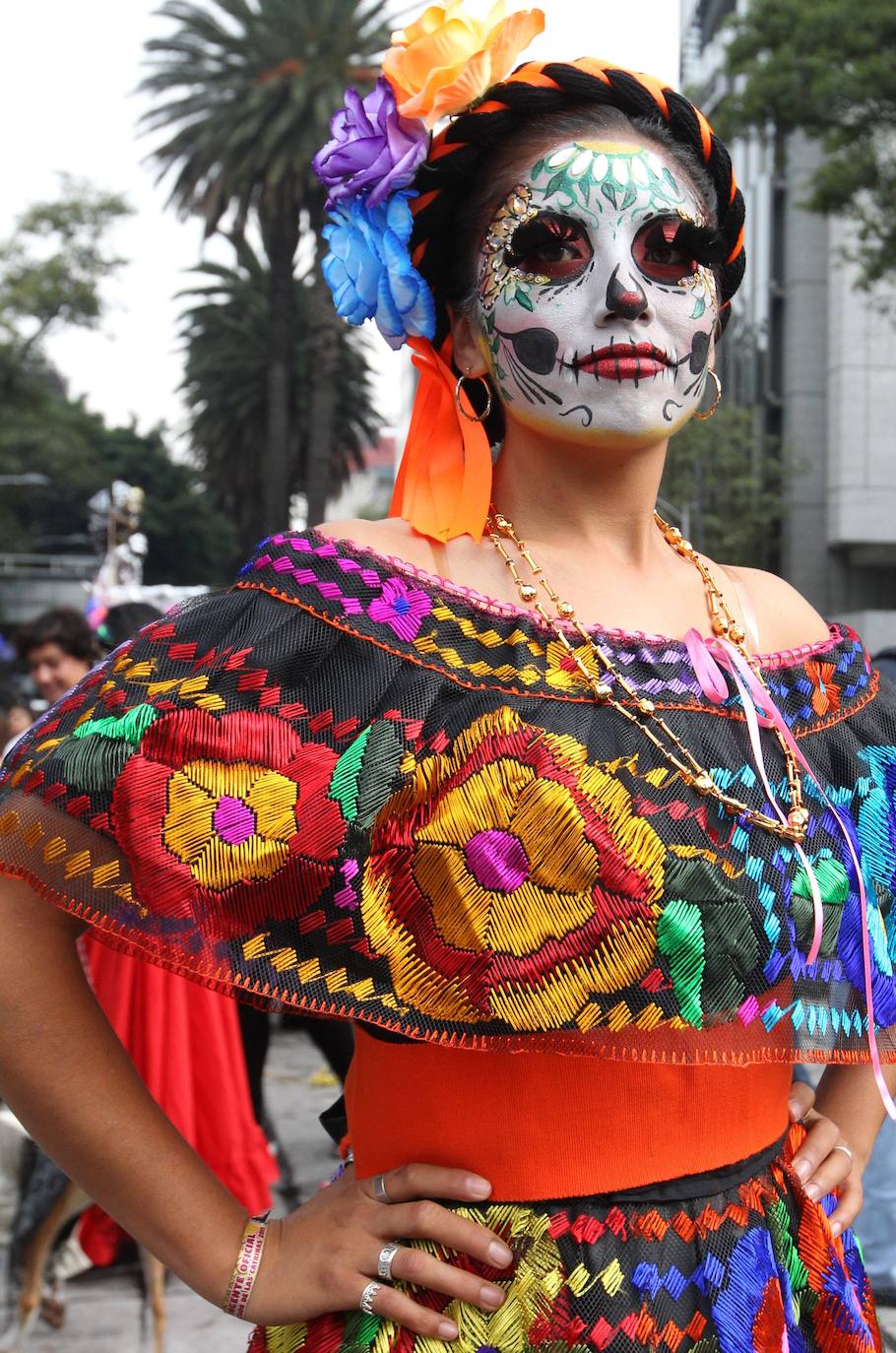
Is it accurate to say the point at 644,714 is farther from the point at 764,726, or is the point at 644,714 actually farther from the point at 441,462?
the point at 441,462

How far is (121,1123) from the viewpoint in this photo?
1258 mm

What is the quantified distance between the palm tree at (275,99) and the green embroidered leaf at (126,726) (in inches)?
651

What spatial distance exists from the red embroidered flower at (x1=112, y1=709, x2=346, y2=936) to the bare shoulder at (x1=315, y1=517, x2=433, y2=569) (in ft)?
0.92

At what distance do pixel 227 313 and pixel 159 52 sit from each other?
626 cm

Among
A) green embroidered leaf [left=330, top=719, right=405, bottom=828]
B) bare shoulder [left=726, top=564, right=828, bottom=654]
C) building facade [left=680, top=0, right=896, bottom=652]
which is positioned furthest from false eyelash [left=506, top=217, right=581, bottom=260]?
building facade [left=680, top=0, right=896, bottom=652]

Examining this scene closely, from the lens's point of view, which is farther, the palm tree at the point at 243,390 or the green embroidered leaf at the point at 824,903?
the palm tree at the point at 243,390

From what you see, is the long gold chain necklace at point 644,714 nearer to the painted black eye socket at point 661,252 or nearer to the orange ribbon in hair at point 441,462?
the orange ribbon in hair at point 441,462

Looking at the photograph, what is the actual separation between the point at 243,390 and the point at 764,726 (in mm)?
24730

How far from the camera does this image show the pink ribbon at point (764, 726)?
4.43ft

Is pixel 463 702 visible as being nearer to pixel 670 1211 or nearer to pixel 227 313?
pixel 670 1211

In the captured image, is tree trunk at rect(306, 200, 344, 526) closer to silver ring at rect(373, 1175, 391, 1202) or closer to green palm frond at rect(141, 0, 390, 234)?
green palm frond at rect(141, 0, 390, 234)

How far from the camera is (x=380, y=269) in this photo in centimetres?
155

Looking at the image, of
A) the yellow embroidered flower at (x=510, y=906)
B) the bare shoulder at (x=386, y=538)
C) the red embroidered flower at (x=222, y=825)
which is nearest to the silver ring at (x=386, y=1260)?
the yellow embroidered flower at (x=510, y=906)

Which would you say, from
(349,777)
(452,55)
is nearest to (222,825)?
(349,777)
